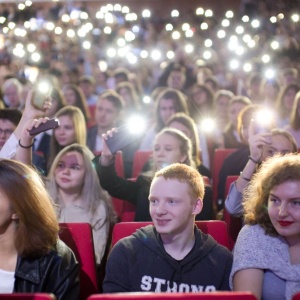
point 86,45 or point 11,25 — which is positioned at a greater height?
point 11,25

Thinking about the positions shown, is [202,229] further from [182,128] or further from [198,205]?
[182,128]

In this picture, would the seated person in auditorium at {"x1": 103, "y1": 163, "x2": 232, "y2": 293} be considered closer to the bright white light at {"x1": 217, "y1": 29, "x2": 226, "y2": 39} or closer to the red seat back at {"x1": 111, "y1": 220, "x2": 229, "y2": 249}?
the red seat back at {"x1": 111, "y1": 220, "x2": 229, "y2": 249}

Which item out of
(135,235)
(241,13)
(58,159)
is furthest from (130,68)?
(135,235)

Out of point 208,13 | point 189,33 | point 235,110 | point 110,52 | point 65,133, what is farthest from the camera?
point 208,13

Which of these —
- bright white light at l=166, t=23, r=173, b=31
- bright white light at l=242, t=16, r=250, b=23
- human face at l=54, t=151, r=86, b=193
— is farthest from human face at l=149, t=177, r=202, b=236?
bright white light at l=166, t=23, r=173, b=31

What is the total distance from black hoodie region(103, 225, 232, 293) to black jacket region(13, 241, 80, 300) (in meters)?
0.17

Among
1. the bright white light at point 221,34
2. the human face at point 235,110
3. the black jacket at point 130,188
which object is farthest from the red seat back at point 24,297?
the bright white light at point 221,34

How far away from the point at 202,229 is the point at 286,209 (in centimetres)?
63

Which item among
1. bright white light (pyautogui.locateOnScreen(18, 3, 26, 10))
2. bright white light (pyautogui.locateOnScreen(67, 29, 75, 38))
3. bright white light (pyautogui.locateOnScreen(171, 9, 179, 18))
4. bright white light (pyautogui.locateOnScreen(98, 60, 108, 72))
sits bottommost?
bright white light (pyautogui.locateOnScreen(98, 60, 108, 72))

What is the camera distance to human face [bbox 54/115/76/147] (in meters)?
5.86

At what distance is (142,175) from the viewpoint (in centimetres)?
470

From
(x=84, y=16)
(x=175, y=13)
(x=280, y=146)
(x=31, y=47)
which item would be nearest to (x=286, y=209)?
(x=280, y=146)

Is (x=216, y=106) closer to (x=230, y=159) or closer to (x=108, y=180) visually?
(x=230, y=159)

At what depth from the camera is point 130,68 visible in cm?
1338
